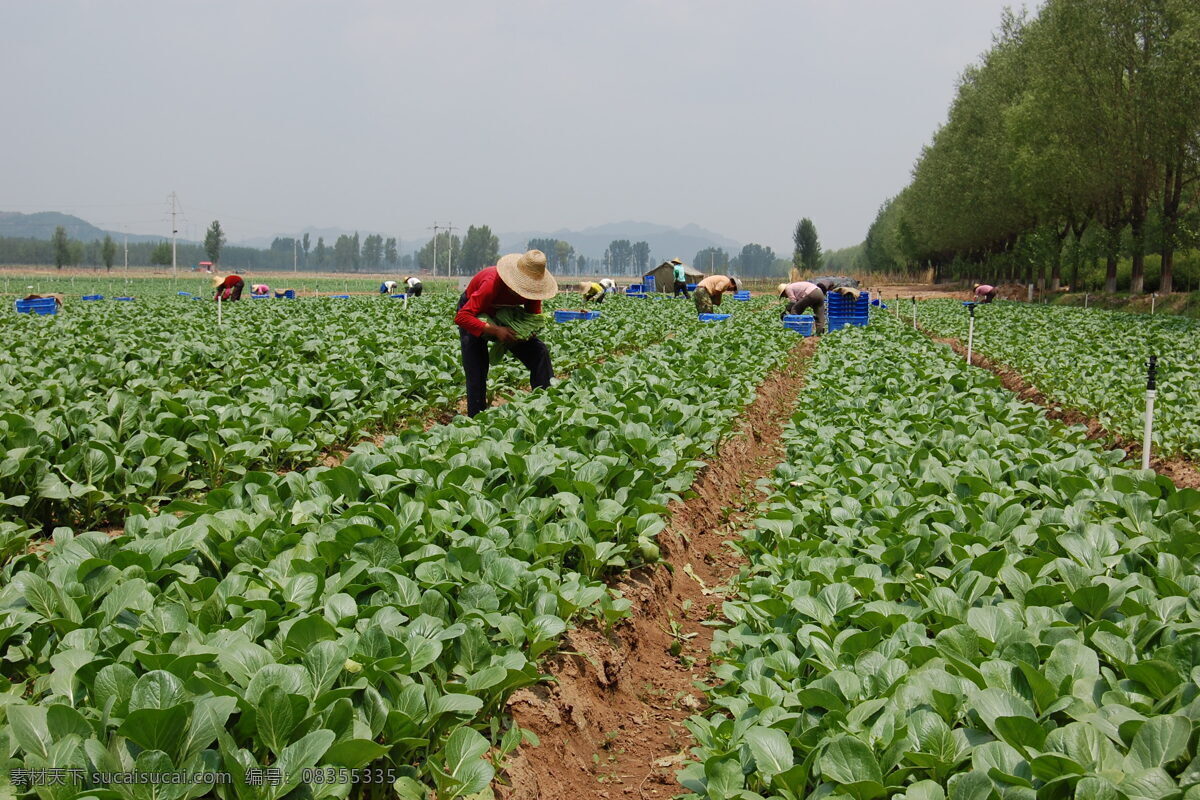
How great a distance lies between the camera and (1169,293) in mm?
28609

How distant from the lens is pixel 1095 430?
9453mm

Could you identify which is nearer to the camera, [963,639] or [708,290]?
[963,639]

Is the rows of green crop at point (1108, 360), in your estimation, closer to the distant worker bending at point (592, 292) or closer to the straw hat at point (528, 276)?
the straw hat at point (528, 276)

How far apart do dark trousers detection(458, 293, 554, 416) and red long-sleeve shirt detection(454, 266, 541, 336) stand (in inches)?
7.2

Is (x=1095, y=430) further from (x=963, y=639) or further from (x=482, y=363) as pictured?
(x=963, y=639)

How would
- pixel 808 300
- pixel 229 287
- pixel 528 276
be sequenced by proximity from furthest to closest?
pixel 229 287
pixel 808 300
pixel 528 276

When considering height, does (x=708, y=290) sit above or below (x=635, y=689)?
above

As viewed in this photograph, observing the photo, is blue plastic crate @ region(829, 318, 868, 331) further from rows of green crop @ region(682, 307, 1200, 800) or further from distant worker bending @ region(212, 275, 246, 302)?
distant worker bending @ region(212, 275, 246, 302)

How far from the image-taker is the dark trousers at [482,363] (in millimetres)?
8141

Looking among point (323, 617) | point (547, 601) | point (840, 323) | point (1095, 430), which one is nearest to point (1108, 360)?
point (1095, 430)

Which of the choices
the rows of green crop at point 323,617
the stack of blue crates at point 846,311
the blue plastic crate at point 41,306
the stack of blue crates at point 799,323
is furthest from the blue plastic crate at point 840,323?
the blue plastic crate at point 41,306

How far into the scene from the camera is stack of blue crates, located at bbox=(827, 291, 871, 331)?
21266 mm

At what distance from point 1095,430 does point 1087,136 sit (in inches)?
1022

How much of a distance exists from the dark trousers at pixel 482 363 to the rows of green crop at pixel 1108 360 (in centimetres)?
579
